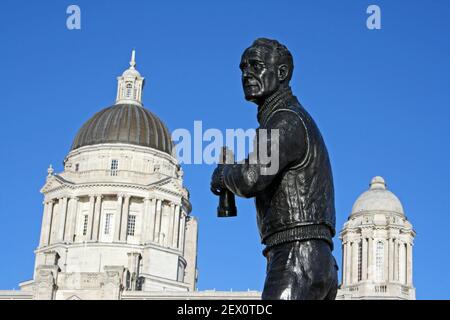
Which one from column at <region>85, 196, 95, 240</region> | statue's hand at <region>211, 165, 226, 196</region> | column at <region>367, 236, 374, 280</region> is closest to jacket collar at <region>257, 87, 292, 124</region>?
statue's hand at <region>211, 165, 226, 196</region>

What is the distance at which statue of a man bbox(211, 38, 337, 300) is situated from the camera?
881 centimetres

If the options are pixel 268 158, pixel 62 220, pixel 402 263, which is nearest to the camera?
pixel 268 158

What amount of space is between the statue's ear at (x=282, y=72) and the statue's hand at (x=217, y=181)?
992 millimetres

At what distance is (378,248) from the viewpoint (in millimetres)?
82688

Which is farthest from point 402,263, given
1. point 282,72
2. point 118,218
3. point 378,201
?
point 282,72

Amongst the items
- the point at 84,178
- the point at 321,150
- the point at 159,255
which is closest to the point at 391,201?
the point at 159,255

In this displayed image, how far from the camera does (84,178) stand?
9469cm

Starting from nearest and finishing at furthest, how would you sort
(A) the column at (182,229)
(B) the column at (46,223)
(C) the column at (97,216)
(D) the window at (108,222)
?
(C) the column at (97,216) → (D) the window at (108,222) → (B) the column at (46,223) → (A) the column at (182,229)

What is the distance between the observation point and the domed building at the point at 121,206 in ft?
298

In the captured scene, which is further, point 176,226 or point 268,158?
point 176,226

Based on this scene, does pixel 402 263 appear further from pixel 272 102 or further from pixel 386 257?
pixel 272 102

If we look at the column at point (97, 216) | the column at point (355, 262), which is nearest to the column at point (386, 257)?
the column at point (355, 262)

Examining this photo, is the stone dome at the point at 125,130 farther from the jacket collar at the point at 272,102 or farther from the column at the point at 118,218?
the jacket collar at the point at 272,102

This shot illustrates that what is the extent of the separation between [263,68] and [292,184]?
3.62 feet
